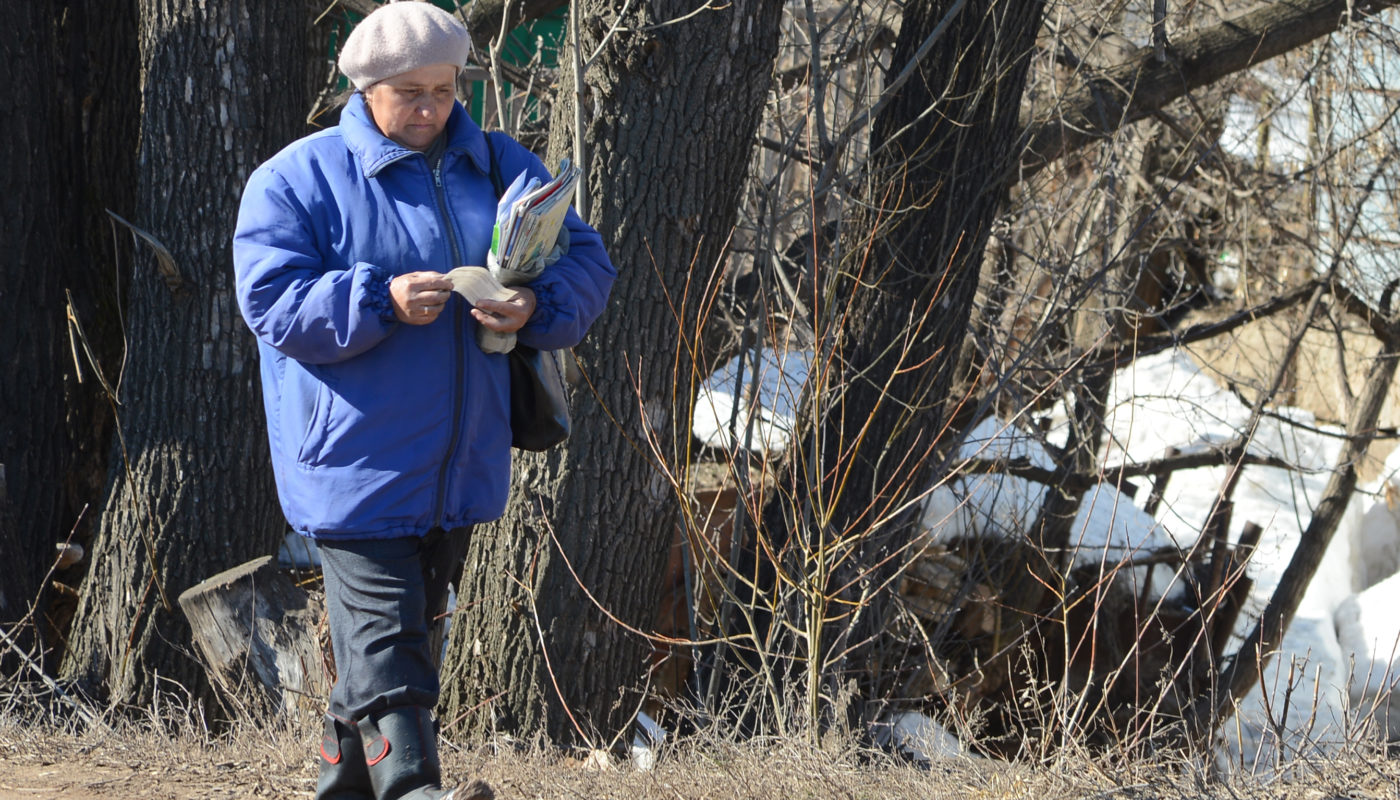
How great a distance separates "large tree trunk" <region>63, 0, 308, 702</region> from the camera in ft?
14.8

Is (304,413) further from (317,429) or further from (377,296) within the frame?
(377,296)

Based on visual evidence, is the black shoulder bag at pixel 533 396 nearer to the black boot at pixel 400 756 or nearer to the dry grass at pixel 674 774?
the black boot at pixel 400 756

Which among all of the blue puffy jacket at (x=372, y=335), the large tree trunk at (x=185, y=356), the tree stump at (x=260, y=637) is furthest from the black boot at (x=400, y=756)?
the large tree trunk at (x=185, y=356)

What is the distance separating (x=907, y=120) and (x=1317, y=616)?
9.90 m

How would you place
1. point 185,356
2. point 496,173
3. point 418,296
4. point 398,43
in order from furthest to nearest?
point 185,356, point 496,173, point 398,43, point 418,296

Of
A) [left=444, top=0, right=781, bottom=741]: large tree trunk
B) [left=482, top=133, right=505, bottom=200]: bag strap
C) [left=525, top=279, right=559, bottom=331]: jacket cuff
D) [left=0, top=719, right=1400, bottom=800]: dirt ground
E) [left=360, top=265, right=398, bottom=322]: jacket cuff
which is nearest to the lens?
[left=360, top=265, right=398, bottom=322]: jacket cuff

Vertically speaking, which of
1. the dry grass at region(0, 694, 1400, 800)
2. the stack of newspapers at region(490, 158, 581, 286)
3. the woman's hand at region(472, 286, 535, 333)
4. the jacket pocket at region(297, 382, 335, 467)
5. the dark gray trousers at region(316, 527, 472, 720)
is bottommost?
the dry grass at region(0, 694, 1400, 800)

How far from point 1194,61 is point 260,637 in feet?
17.4

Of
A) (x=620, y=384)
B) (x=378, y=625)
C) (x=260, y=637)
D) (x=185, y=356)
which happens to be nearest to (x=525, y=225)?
(x=378, y=625)

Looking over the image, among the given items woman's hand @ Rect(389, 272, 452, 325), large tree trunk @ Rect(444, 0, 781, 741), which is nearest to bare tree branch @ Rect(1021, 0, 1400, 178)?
large tree trunk @ Rect(444, 0, 781, 741)

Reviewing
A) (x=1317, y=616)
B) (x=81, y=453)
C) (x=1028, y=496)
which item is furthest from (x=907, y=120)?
(x=1317, y=616)

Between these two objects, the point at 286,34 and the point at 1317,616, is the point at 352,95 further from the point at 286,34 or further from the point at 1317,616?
the point at 1317,616

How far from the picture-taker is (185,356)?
4.54 metres

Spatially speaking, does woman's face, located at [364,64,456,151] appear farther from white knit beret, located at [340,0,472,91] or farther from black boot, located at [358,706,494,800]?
black boot, located at [358,706,494,800]
